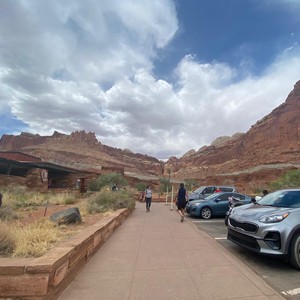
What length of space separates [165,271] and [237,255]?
7.30ft

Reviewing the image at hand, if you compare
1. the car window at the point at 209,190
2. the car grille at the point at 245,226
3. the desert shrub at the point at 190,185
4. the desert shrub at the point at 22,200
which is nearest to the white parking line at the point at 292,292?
the car grille at the point at 245,226

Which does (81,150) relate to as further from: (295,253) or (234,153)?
(295,253)

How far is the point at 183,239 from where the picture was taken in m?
8.30

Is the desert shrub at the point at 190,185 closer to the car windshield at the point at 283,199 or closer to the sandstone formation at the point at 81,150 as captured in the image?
the car windshield at the point at 283,199

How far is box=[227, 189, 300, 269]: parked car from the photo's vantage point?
5.45 metres

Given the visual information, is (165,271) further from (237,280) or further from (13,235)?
(13,235)

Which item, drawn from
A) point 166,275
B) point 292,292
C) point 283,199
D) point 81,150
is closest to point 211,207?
point 283,199

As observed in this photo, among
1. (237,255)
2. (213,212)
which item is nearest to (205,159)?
(213,212)

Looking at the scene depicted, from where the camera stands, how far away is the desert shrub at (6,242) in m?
4.52

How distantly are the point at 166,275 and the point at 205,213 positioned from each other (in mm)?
9958

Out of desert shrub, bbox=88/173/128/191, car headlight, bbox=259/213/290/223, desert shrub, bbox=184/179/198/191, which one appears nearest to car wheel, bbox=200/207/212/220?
car headlight, bbox=259/213/290/223

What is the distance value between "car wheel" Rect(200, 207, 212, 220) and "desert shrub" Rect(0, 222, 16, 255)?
433 inches

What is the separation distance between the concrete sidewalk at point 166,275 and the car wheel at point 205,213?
692 cm

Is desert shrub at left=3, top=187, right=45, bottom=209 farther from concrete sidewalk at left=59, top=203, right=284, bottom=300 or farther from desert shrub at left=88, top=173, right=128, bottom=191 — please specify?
desert shrub at left=88, top=173, right=128, bottom=191
